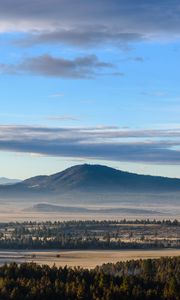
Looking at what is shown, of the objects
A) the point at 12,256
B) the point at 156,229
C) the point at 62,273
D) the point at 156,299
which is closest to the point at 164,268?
the point at 62,273

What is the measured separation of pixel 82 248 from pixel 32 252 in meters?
8.57

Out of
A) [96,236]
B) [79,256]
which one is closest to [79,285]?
[79,256]

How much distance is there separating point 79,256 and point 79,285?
4742cm

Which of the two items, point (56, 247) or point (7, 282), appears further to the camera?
point (56, 247)

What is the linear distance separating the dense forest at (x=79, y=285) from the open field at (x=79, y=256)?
24.5m

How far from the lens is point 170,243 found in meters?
124

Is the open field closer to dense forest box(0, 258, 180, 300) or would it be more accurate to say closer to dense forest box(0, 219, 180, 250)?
dense forest box(0, 219, 180, 250)

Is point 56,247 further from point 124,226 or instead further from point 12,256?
point 124,226

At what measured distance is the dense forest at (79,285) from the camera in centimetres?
5338

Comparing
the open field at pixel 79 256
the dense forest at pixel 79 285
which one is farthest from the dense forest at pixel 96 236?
the dense forest at pixel 79 285

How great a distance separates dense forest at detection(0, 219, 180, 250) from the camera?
118 meters

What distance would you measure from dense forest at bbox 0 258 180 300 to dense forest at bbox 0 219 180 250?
49.5 metres

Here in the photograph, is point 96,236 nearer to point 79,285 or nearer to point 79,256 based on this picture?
point 79,256

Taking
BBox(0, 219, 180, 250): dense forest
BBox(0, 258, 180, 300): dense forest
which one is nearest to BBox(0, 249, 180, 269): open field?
BBox(0, 219, 180, 250): dense forest
